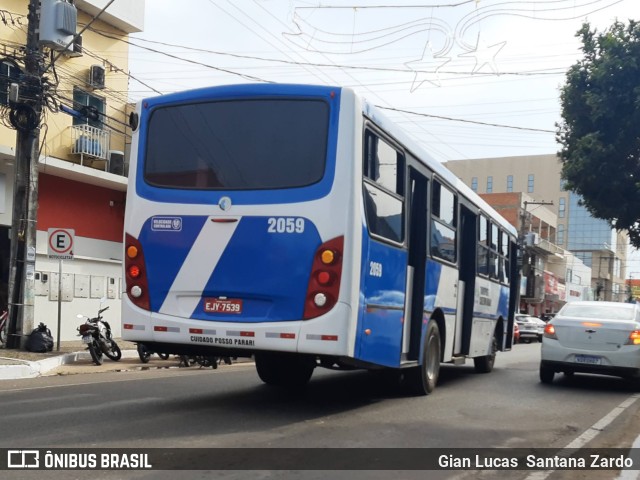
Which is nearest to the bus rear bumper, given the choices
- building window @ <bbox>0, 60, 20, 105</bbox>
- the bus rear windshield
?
the bus rear windshield

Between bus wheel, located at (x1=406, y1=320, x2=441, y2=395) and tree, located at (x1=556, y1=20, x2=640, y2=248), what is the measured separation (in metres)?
13.7

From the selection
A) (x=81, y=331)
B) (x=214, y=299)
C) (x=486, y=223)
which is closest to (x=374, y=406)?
(x=214, y=299)

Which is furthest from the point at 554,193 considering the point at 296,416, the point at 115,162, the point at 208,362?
the point at 296,416

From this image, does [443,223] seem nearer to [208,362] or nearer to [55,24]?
[208,362]

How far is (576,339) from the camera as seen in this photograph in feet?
40.2

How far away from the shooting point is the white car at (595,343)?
1194 centimetres

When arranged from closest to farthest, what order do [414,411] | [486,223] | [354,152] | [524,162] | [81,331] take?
[354,152], [414,411], [486,223], [81,331], [524,162]

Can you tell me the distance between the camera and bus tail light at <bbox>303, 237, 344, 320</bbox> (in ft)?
24.0

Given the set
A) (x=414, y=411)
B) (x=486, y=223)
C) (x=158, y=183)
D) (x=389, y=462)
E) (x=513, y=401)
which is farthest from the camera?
(x=486, y=223)

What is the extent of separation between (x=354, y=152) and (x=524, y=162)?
95.6m

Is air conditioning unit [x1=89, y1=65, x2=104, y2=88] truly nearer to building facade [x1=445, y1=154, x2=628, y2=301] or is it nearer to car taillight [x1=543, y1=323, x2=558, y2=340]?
car taillight [x1=543, y1=323, x2=558, y2=340]

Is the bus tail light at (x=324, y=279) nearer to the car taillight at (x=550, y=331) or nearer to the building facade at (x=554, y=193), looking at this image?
the car taillight at (x=550, y=331)

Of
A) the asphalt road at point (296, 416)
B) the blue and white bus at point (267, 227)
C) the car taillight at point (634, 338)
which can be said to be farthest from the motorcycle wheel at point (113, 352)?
the car taillight at point (634, 338)

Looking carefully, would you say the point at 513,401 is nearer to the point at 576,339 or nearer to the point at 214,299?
the point at 576,339
